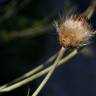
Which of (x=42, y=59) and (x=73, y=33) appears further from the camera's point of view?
(x=42, y=59)

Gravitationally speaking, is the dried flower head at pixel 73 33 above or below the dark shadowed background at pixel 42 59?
above

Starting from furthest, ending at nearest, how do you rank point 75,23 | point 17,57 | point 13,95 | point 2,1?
point 17,57, point 13,95, point 2,1, point 75,23

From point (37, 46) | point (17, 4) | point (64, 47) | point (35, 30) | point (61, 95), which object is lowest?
point (61, 95)

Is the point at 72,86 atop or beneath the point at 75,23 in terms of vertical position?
beneath

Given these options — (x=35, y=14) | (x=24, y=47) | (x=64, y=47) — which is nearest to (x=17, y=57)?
(x=24, y=47)

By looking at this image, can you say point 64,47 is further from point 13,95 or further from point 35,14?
point 35,14

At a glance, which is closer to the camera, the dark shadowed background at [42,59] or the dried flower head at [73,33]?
the dried flower head at [73,33]

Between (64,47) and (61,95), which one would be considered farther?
(61,95)

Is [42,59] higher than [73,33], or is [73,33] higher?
[73,33]
